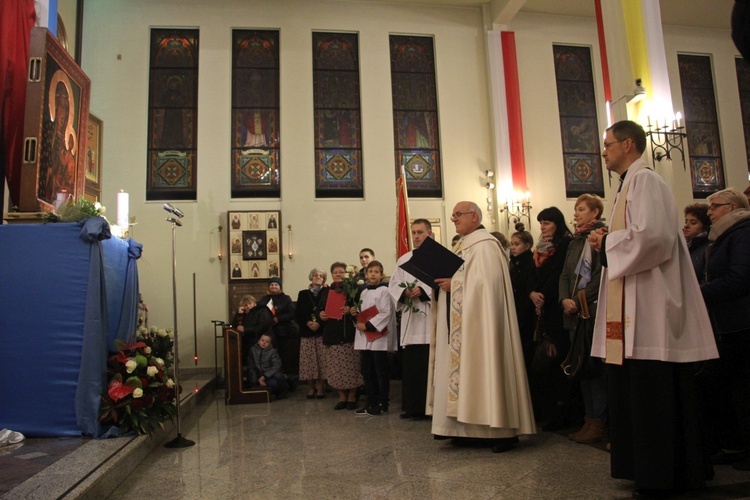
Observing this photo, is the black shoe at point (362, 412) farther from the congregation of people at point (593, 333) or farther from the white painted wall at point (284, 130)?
the white painted wall at point (284, 130)

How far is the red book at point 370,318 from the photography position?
5.70 metres

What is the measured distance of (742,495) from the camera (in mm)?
2631

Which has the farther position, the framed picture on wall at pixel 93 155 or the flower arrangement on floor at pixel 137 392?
the framed picture on wall at pixel 93 155

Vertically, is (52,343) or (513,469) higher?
(52,343)

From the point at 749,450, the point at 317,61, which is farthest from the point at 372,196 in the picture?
the point at 749,450

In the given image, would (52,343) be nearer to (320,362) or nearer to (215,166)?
(320,362)

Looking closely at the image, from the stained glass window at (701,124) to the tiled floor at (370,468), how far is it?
936 cm

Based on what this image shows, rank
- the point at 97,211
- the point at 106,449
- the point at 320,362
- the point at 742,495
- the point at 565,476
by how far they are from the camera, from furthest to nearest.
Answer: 1. the point at 320,362
2. the point at 97,211
3. the point at 106,449
4. the point at 565,476
5. the point at 742,495

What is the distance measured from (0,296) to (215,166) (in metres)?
6.14

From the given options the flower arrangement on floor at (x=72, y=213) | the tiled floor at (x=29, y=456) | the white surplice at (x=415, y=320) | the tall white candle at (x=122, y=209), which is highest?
the tall white candle at (x=122, y=209)

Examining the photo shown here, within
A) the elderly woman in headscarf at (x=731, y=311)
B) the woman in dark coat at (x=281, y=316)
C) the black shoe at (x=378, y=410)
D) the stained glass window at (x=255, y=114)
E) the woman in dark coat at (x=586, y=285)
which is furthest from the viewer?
the stained glass window at (x=255, y=114)

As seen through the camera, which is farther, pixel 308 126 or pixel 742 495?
pixel 308 126

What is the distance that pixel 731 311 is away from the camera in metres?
3.23

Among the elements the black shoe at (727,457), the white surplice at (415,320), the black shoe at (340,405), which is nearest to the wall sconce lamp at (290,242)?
the black shoe at (340,405)
